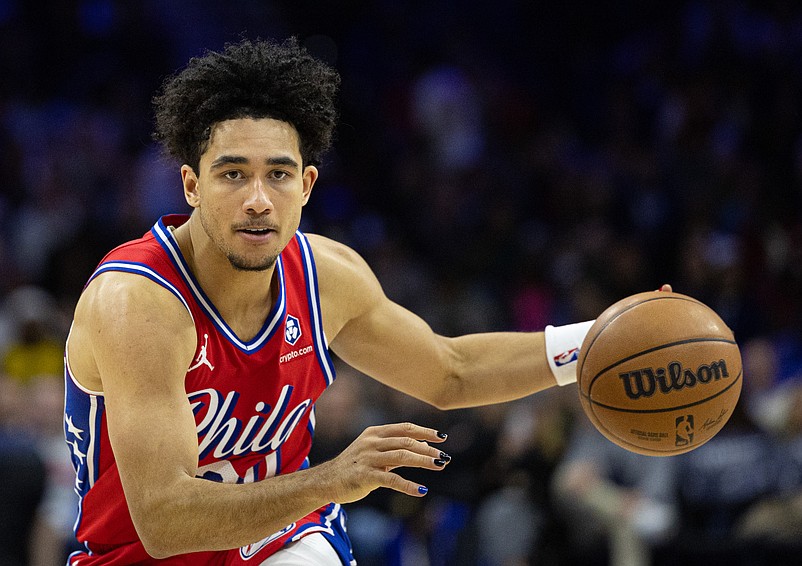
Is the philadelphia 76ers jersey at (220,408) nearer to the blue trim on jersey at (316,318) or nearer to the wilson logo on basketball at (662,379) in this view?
the blue trim on jersey at (316,318)

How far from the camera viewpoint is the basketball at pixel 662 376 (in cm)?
370

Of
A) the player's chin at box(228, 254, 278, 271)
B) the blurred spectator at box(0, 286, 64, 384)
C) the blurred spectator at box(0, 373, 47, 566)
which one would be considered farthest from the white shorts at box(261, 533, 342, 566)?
the blurred spectator at box(0, 286, 64, 384)

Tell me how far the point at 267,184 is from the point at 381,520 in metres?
4.28

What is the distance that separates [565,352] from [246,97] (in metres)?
1.50

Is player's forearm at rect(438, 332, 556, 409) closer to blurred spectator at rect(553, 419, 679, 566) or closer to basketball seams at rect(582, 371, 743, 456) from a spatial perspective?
basketball seams at rect(582, 371, 743, 456)

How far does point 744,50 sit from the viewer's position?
32.8 ft

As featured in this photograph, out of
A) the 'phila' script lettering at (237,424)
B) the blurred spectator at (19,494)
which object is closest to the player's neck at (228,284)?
the 'phila' script lettering at (237,424)

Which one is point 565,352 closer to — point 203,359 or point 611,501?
point 203,359

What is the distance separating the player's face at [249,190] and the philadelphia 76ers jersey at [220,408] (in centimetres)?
21

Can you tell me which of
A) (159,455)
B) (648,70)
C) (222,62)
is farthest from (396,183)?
(159,455)

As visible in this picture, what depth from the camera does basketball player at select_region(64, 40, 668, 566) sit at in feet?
10.2

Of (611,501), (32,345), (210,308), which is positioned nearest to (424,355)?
(210,308)

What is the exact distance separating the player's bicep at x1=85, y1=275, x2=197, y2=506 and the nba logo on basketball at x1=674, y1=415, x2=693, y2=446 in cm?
157

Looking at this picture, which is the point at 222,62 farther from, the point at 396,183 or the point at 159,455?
the point at 396,183
